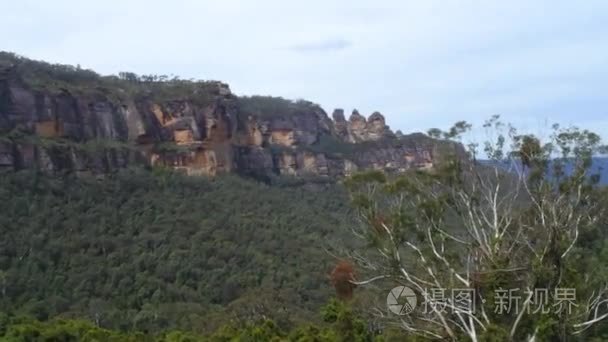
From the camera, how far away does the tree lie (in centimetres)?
1192

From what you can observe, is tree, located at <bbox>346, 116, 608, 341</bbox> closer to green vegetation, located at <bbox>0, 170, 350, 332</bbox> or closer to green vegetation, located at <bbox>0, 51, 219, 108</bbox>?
green vegetation, located at <bbox>0, 170, 350, 332</bbox>

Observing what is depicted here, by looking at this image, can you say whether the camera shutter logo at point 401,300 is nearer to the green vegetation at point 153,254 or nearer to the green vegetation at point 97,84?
the green vegetation at point 153,254

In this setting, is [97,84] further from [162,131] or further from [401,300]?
[401,300]

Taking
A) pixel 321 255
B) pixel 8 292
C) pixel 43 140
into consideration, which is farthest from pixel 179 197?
pixel 8 292

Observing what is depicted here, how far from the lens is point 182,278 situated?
31594 millimetres

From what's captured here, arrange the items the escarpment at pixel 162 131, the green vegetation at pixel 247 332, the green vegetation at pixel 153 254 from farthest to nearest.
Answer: the escarpment at pixel 162 131, the green vegetation at pixel 153 254, the green vegetation at pixel 247 332

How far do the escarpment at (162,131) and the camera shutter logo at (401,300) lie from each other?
22.2 metres

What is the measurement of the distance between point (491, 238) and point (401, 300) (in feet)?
6.83

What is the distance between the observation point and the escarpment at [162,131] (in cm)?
4084

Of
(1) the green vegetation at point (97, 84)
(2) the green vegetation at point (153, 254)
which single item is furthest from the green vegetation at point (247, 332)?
(1) the green vegetation at point (97, 84)

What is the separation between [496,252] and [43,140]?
110ft

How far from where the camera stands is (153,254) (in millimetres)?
33500

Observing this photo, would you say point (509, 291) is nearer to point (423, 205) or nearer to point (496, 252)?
point (496, 252)

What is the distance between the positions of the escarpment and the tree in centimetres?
2185
